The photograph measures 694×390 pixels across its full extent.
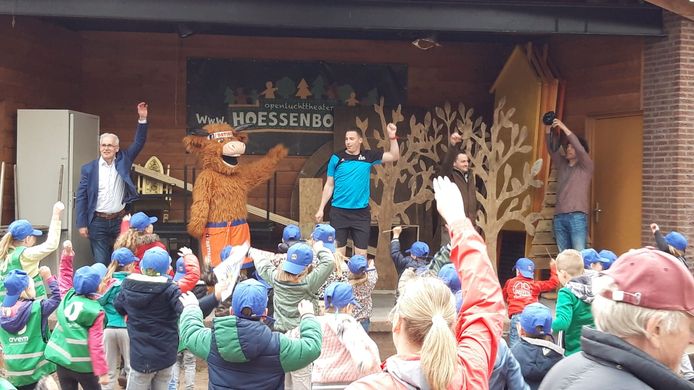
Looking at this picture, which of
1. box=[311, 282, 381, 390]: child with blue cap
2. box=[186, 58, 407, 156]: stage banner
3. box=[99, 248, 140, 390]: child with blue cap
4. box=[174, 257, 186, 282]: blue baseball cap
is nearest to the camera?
box=[311, 282, 381, 390]: child with blue cap

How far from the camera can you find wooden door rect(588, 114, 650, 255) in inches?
405

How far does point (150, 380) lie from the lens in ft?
18.1

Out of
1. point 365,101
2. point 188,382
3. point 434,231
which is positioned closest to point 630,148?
point 434,231

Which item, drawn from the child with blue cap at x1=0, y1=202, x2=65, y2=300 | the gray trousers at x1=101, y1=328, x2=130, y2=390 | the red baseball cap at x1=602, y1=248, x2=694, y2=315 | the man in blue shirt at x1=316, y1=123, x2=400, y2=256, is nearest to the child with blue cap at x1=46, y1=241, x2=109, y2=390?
the gray trousers at x1=101, y1=328, x2=130, y2=390

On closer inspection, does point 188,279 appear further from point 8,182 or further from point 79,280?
point 8,182

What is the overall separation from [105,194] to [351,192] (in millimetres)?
2588

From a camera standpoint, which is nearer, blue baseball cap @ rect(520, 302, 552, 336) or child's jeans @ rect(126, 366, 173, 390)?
blue baseball cap @ rect(520, 302, 552, 336)

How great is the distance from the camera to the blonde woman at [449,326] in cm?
237

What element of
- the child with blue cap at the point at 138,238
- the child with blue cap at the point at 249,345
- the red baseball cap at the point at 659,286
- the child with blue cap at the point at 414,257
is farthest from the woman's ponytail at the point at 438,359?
the child with blue cap at the point at 138,238

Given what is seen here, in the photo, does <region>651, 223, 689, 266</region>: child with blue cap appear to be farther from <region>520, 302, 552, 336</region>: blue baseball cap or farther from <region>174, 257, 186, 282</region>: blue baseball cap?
<region>174, 257, 186, 282</region>: blue baseball cap

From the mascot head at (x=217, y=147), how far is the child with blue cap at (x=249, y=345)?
4.77 meters

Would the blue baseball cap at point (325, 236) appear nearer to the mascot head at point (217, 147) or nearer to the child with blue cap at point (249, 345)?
the child with blue cap at point (249, 345)

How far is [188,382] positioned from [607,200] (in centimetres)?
631

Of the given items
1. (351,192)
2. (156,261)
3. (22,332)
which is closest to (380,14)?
(351,192)
